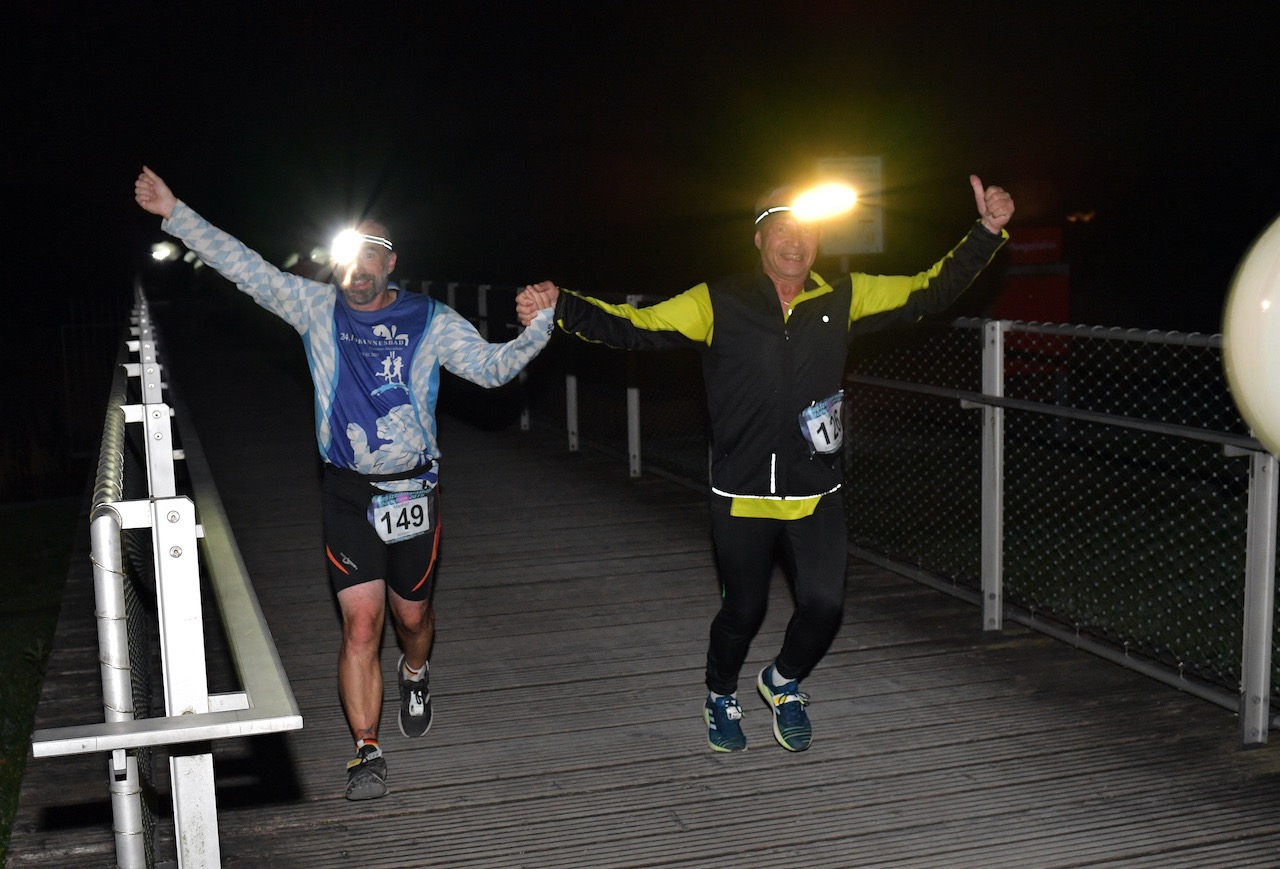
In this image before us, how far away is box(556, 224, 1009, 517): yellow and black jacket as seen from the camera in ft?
16.0

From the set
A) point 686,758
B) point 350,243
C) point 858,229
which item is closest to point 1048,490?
point 858,229

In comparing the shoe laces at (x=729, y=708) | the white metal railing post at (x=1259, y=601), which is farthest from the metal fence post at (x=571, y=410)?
the white metal railing post at (x=1259, y=601)

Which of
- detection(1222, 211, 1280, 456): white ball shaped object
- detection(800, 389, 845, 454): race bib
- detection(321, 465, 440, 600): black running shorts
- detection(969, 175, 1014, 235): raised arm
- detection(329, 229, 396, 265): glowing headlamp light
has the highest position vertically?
detection(969, 175, 1014, 235): raised arm

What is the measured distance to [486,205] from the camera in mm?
47906

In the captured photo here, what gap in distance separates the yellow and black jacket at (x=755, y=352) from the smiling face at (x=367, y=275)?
2.03 ft

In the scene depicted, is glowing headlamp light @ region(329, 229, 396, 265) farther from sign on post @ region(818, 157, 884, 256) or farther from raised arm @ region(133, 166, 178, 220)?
sign on post @ region(818, 157, 884, 256)

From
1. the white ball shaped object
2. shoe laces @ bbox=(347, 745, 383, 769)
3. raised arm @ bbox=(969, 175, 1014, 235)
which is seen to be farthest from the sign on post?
the white ball shaped object

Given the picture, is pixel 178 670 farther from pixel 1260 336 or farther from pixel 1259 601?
A: pixel 1259 601

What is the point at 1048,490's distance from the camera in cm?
1134

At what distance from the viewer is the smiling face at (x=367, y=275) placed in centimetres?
476

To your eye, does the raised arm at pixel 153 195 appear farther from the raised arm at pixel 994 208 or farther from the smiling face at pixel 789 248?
the raised arm at pixel 994 208

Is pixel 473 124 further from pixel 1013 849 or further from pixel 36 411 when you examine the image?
pixel 1013 849

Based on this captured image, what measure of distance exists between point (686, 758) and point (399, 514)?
54.5 inches

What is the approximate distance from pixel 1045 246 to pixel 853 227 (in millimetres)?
3796
